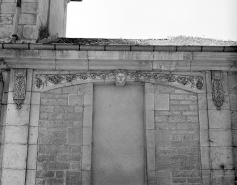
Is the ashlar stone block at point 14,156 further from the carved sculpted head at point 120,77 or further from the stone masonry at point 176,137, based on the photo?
the stone masonry at point 176,137

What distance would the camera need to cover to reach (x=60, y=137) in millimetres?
5340

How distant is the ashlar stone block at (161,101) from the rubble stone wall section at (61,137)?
1399mm

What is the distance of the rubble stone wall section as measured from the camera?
5.19 m

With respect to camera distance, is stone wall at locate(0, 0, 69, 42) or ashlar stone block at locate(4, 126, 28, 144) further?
stone wall at locate(0, 0, 69, 42)

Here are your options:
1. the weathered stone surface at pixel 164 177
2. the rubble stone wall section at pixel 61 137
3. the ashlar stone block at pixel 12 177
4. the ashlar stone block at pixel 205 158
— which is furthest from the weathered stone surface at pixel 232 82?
the ashlar stone block at pixel 12 177

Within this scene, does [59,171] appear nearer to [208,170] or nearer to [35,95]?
[35,95]

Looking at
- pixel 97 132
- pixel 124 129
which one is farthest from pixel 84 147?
pixel 124 129

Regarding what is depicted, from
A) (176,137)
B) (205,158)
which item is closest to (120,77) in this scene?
(176,137)

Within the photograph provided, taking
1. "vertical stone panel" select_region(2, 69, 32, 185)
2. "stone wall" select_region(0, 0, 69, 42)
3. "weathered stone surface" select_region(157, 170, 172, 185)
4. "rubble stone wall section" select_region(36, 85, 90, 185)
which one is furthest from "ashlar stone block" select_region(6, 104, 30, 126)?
"weathered stone surface" select_region(157, 170, 172, 185)

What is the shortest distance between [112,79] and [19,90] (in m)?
1.76

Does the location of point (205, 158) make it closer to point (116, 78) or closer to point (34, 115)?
point (116, 78)

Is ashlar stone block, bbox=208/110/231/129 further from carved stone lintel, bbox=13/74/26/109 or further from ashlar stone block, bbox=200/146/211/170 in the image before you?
carved stone lintel, bbox=13/74/26/109

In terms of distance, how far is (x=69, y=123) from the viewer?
541cm

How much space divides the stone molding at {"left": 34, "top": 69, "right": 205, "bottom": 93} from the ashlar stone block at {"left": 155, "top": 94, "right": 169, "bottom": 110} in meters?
0.26
